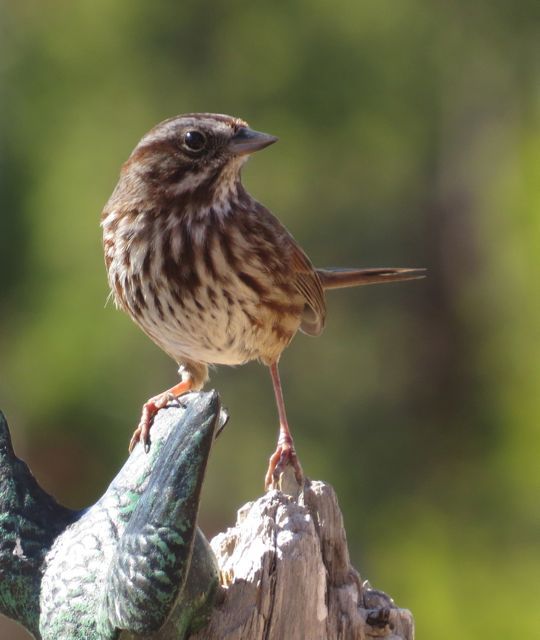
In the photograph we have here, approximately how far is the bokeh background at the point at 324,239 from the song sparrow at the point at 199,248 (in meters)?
3.28

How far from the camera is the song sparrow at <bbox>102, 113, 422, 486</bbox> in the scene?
14.9 ft

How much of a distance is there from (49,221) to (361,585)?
502 cm

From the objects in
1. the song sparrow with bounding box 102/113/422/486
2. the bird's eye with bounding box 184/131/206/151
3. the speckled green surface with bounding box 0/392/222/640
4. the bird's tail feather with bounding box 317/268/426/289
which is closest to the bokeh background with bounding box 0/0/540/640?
the bird's tail feather with bounding box 317/268/426/289

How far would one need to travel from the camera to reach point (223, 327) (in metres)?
4.62

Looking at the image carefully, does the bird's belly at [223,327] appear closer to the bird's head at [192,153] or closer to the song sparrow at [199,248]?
the song sparrow at [199,248]

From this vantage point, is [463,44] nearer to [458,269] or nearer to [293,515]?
[458,269]

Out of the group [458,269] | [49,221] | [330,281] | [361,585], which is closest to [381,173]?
[458,269]

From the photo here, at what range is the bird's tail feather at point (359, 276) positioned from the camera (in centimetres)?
528

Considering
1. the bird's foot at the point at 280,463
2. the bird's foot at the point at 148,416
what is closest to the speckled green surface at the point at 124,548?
the bird's foot at the point at 148,416

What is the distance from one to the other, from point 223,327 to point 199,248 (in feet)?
0.91

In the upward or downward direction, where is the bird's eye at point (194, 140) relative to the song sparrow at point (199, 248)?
upward

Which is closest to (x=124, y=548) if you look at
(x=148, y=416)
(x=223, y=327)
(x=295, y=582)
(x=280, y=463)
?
(x=295, y=582)

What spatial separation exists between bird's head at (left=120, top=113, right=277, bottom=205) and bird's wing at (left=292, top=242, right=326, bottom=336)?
41 cm

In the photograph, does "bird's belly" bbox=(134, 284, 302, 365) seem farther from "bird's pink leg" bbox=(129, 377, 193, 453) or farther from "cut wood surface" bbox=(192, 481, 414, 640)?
"cut wood surface" bbox=(192, 481, 414, 640)
